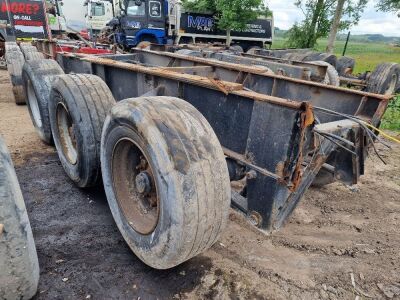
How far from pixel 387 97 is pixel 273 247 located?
155cm

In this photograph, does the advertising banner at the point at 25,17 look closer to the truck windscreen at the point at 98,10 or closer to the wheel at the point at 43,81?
the wheel at the point at 43,81

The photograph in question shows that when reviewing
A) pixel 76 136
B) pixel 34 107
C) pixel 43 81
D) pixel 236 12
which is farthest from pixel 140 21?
pixel 76 136

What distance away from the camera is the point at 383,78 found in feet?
23.7

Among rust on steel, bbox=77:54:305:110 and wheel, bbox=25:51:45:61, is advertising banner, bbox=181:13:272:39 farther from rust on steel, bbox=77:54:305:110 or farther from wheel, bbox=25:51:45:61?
rust on steel, bbox=77:54:305:110

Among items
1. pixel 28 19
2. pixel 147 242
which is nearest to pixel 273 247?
pixel 147 242

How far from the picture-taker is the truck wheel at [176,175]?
1833mm

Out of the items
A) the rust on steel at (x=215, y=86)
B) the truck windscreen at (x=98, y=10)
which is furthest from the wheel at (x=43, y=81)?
the truck windscreen at (x=98, y=10)

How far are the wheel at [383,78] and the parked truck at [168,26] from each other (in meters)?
9.90

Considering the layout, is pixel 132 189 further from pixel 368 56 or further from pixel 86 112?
pixel 368 56

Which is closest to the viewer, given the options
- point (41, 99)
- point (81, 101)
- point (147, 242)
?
point (147, 242)

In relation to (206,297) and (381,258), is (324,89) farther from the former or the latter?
(206,297)

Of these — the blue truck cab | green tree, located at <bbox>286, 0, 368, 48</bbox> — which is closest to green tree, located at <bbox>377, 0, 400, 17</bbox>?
green tree, located at <bbox>286, 0, 368, 48</bbox>

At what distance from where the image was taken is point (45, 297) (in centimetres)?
215

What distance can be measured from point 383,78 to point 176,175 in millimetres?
7021
